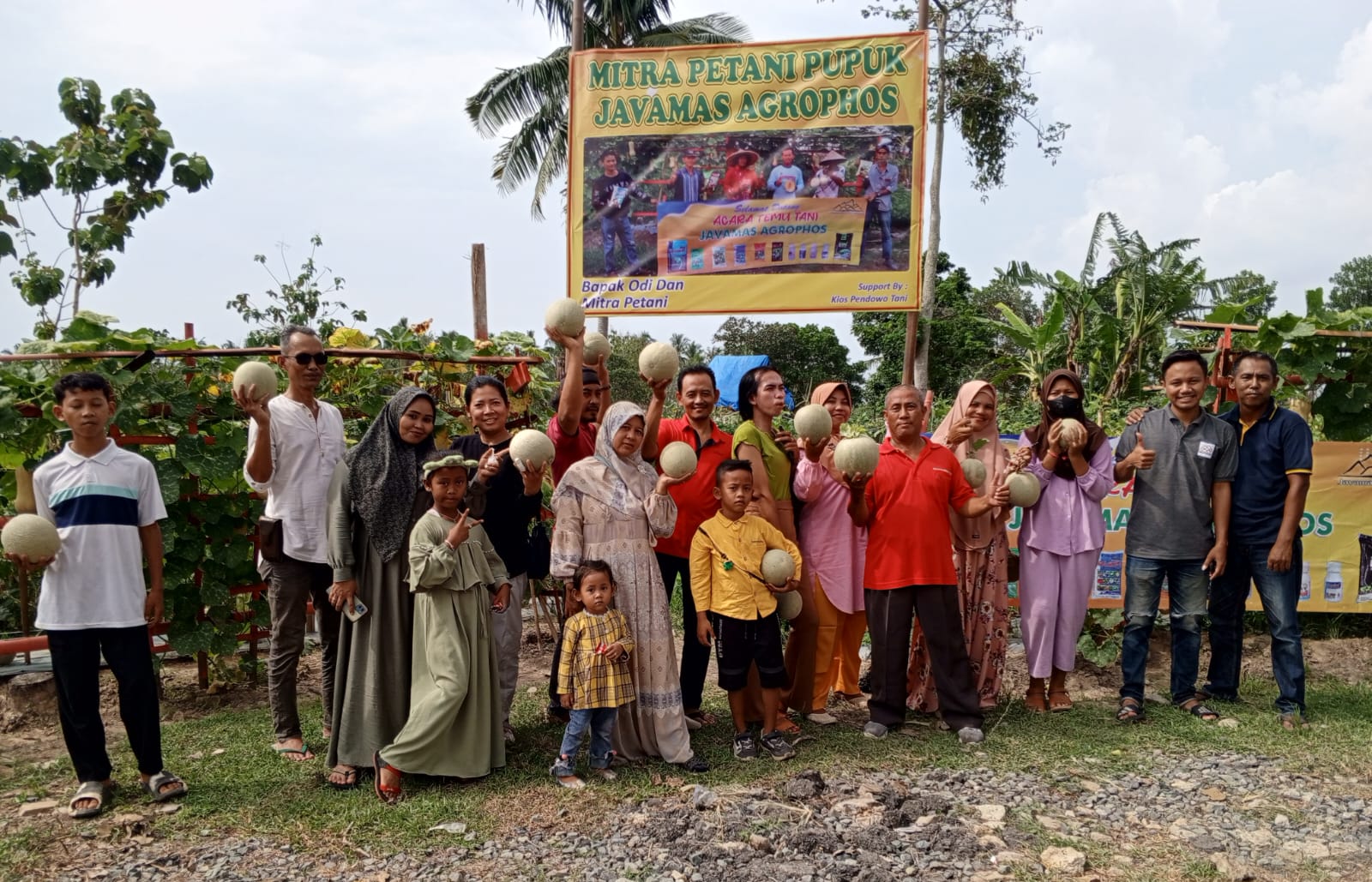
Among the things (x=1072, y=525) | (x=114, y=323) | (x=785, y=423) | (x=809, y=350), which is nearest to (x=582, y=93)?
(x=114, y=323)

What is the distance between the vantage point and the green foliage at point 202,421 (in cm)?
483

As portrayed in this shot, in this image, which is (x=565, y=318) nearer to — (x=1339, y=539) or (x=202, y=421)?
(x=202, y=421)

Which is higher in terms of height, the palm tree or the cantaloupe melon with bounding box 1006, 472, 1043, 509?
the palm tree

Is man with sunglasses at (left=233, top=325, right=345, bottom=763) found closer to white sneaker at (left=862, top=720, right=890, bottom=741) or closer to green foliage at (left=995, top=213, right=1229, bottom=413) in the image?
white sneaker at (left=862, top=720, right=890, bottom=741)

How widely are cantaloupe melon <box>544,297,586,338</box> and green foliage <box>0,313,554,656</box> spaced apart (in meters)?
1.19

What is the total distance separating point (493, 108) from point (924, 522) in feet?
57.9

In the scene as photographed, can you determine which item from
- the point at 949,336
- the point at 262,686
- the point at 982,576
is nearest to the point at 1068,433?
the point at 982,576

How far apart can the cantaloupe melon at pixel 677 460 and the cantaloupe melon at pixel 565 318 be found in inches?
31.5

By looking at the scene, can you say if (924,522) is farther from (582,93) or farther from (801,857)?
(582,93)

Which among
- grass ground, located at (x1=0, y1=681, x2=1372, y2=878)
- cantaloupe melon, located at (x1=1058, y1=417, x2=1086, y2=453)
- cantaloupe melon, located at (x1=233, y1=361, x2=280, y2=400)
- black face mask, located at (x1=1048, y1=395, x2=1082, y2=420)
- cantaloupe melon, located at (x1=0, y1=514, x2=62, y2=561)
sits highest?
cantaloupe melon, located at (x1=233, y1=361, x2=280, y2=400)

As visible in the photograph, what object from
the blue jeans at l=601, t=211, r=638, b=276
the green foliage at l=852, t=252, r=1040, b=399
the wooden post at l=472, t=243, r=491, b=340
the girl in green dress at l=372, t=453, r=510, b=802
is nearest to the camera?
the girl in green dress at l=372, t=453, r=510, b=802

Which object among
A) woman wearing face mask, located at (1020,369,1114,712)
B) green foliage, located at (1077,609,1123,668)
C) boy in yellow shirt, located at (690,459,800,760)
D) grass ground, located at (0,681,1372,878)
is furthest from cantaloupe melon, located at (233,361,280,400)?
green foliage, located at (1077,609,1123,668)

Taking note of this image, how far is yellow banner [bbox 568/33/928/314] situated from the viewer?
21.2ft

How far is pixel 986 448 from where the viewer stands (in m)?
5.22
